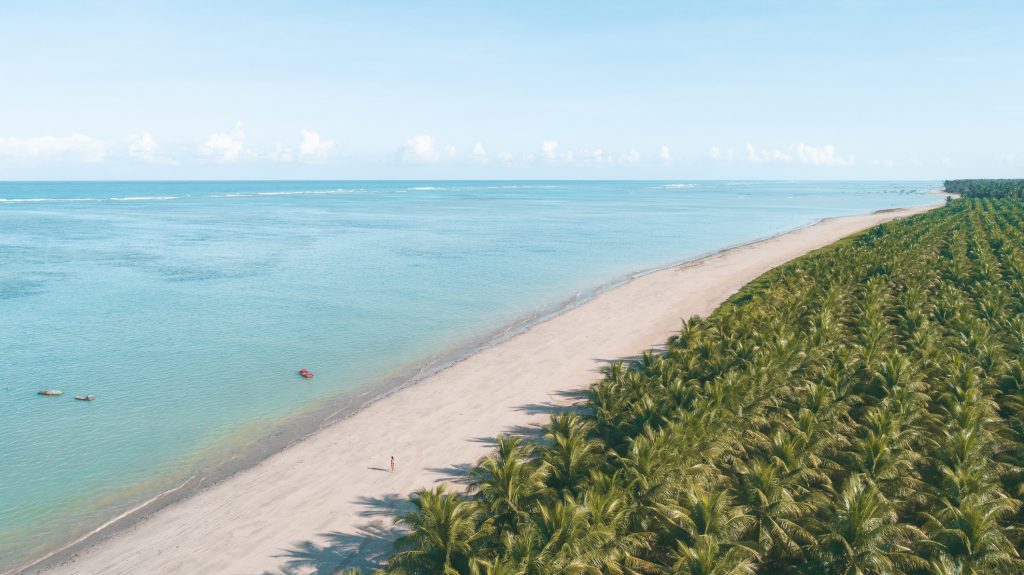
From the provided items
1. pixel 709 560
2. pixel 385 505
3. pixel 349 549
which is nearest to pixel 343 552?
pixel 349 549

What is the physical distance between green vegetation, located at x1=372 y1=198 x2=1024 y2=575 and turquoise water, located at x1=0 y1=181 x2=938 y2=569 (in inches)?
694

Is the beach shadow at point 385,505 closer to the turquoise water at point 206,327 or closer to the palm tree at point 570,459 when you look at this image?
the palm tree at point 570,459

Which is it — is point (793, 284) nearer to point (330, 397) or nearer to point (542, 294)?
point (542, 294)

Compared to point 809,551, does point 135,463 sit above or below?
below

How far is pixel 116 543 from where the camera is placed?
1017 inches

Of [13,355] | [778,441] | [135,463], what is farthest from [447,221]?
[778,441]

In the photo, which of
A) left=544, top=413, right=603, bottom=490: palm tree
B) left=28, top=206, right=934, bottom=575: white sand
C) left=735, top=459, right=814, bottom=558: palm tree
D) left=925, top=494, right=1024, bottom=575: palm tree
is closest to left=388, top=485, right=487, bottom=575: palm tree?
left=544, top=413, right=603, bottom=490: palm tree

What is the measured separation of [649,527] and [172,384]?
3610cm

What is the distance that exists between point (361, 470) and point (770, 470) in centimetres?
1927

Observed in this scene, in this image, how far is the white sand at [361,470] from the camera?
24578 millimetres

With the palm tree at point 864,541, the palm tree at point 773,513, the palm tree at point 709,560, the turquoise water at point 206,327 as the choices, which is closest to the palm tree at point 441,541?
the palm tree at point 709,560

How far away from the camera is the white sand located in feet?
80.6

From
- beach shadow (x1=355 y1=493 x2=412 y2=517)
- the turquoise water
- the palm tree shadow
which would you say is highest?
the turquoise water

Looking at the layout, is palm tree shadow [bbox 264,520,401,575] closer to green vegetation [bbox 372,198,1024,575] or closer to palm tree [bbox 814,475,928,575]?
green vegetation [bbox 372,198,1024,575]
